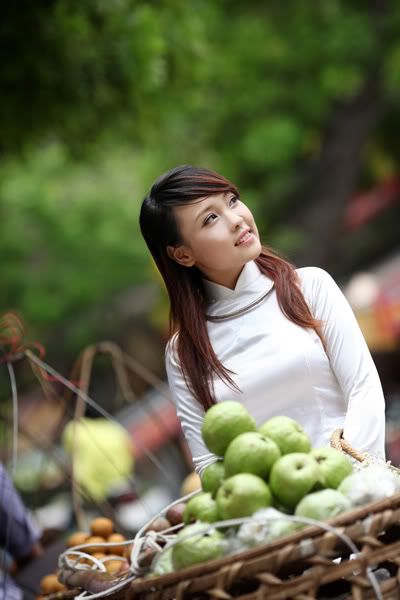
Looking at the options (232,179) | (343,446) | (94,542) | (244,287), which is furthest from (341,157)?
(343,446)

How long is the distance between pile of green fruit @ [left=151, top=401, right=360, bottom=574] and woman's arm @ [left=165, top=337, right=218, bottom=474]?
1.36 ft

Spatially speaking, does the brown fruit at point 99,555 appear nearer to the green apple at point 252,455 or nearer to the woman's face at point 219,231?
the woman's face at point 219,231

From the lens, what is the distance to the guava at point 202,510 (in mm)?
1986

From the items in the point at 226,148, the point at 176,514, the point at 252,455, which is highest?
the point at 252,455

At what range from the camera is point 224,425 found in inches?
82.7

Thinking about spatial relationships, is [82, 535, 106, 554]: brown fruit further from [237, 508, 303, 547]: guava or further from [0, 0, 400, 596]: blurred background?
[0, 0, 400, 596]: blurred background

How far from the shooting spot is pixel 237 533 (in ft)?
6.24

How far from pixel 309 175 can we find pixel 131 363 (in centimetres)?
1004

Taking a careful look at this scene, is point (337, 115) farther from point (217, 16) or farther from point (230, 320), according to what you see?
point (230, 320)

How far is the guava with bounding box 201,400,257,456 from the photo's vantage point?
6.89 ft

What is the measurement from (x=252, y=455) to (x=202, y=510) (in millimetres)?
167

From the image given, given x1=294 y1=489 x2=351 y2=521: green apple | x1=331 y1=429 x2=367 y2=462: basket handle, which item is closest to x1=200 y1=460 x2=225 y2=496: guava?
x1=294 y1=489 x2=351 y2=521: green apple

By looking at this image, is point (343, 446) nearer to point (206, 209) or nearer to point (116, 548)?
point (206, 209)

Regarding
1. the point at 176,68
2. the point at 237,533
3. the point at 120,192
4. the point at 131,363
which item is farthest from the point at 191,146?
the point at 237,533
